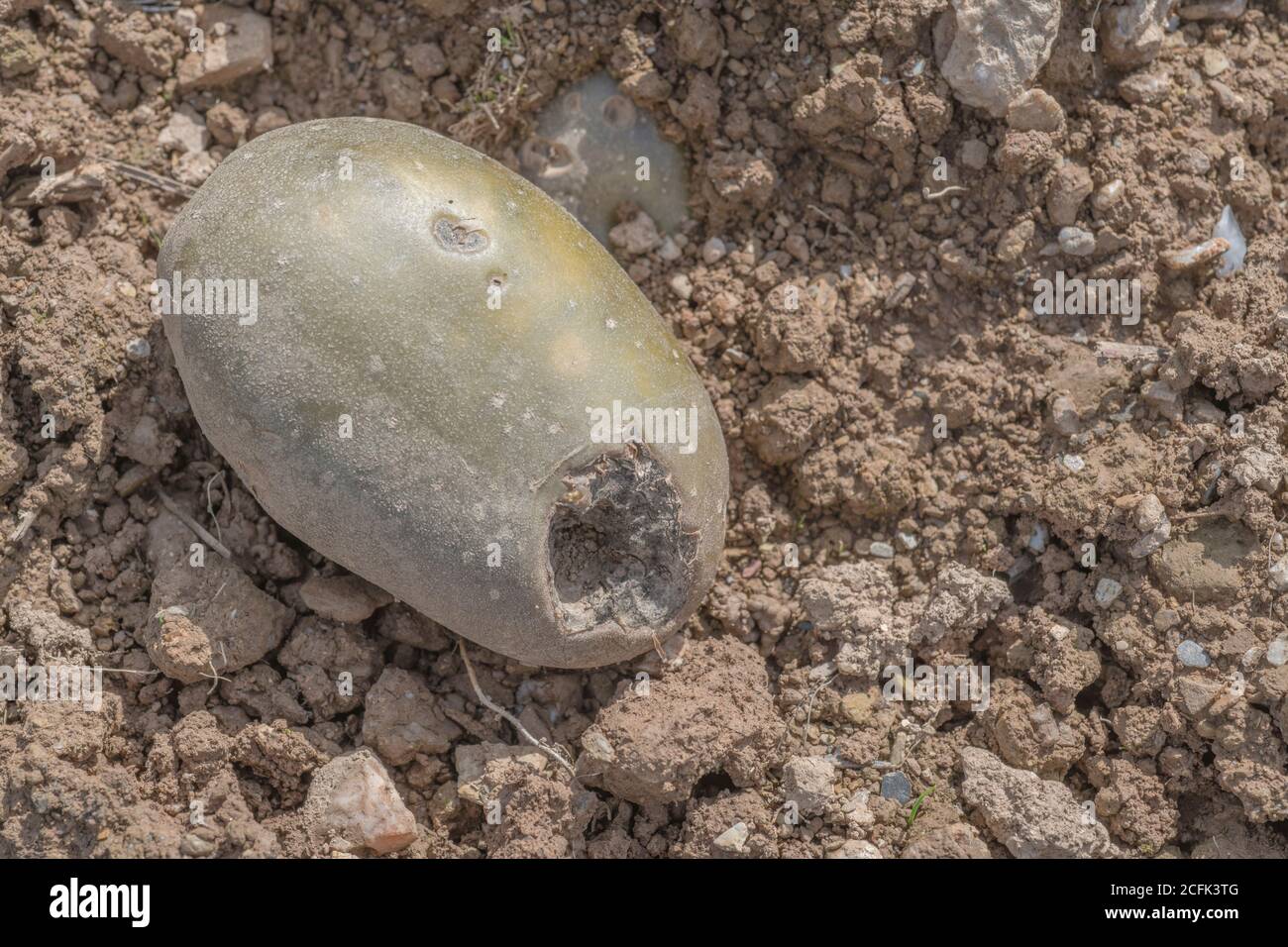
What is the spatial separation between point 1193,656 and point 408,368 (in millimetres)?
2317

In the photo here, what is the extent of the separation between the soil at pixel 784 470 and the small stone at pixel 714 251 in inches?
0.5

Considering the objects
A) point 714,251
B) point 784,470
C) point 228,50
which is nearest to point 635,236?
point 714,251

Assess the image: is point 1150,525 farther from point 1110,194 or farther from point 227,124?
point 227,124

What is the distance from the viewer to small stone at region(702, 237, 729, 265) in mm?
3709

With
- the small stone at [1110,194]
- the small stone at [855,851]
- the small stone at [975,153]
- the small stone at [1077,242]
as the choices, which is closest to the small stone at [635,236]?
the small stone at [975,153]

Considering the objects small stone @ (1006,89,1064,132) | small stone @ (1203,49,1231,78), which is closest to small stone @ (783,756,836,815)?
small stone @ (1006,89,1064,132)

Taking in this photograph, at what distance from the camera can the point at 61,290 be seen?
3.45m

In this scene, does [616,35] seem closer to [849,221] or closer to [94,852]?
[849,221]

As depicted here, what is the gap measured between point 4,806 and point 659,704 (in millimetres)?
1787

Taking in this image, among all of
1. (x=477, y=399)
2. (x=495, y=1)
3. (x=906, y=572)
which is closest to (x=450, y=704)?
(x=477, y=399)

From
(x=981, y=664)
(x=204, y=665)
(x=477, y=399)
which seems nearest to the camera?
(x=477, y=399)

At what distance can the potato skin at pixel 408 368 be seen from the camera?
3023mm

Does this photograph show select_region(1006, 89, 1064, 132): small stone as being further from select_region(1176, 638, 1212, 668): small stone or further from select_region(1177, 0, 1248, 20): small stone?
select_region(1176, 638, 1212, 668): small stone

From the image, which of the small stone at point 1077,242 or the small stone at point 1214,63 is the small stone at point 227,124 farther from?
the small stone at point 1214,63
